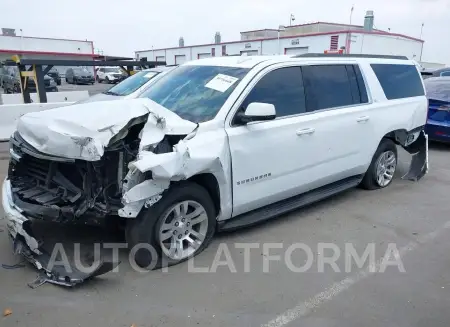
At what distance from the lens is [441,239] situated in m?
4.31

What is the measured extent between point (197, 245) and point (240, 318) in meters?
0.98

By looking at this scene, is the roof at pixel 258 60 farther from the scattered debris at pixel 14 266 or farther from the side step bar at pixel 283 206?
the scattered debris at pixel 14 266

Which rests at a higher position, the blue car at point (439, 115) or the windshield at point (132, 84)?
the windshield at point (132, 84)

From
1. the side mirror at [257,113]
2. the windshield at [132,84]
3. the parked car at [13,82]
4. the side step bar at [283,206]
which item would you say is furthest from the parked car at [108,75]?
the side mirror at [257,113]

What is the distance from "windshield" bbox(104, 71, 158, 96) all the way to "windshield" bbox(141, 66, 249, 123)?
12.7 ft

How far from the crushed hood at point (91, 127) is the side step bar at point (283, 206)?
109 centimetres

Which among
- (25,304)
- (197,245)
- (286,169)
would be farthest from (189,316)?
(286,169)

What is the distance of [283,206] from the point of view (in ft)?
14.3

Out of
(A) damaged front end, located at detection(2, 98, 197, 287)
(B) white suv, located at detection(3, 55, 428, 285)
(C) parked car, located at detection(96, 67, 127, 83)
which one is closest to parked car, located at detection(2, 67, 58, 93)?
(C) parked car, located at detection(96, 67, 127, 83)

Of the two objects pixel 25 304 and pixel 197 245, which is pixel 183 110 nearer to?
pixel 197 245

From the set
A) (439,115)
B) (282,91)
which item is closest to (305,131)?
(282,91)

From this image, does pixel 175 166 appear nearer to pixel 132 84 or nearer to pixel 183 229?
pixel 183 229

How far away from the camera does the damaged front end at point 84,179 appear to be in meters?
3.14

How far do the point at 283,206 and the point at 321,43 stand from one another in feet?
95.9
